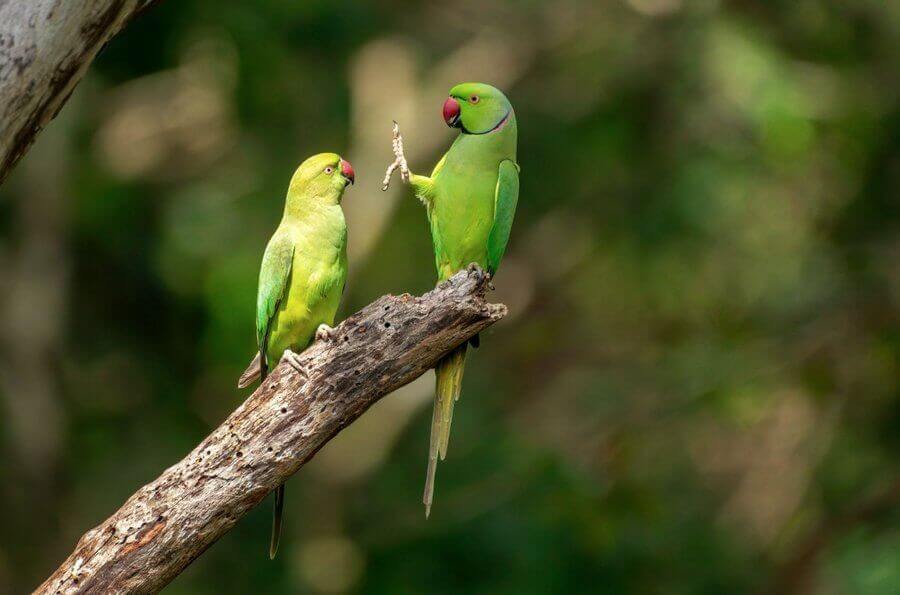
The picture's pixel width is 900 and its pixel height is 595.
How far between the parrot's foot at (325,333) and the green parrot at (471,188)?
0.49m

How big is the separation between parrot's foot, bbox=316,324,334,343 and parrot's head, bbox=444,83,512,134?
976 mm

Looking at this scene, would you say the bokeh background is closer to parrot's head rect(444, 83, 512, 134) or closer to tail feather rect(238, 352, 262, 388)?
tail feather rect(238, 352, 262, 388)

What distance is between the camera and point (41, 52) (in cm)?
404

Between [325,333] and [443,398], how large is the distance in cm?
62

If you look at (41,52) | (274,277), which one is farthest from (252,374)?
(41,52)

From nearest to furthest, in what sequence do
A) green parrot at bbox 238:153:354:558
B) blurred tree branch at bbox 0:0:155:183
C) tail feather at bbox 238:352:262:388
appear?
blurred tree branch at bbox 0:0:155:183
green parrot at bbox 238:153:354:558
tail feather at bbox 238:352:262:388

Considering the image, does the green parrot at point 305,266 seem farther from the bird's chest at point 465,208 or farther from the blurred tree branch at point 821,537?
the blurred tree branch at point 821,537

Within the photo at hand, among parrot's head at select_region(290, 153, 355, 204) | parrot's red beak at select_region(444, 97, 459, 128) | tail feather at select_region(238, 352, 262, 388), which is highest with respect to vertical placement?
parrot's red beak at select_region(444, 97, 459, 128)

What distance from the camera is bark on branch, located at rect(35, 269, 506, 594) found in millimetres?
4426

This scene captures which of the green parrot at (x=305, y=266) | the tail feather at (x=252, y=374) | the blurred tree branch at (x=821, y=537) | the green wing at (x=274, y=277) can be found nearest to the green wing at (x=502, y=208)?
the green parrot at (x=305, y=266)

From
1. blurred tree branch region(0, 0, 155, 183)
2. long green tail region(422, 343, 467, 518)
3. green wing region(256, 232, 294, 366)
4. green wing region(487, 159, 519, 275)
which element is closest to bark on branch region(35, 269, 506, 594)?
long green tail region(422, 343, 467, 518)

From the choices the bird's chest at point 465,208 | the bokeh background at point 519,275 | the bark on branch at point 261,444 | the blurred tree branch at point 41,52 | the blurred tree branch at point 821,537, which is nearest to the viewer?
the blurred tree branch at point 41,52

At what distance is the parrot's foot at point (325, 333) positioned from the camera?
455 centimetres

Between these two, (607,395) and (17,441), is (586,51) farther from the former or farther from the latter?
Answer: (17,441)
